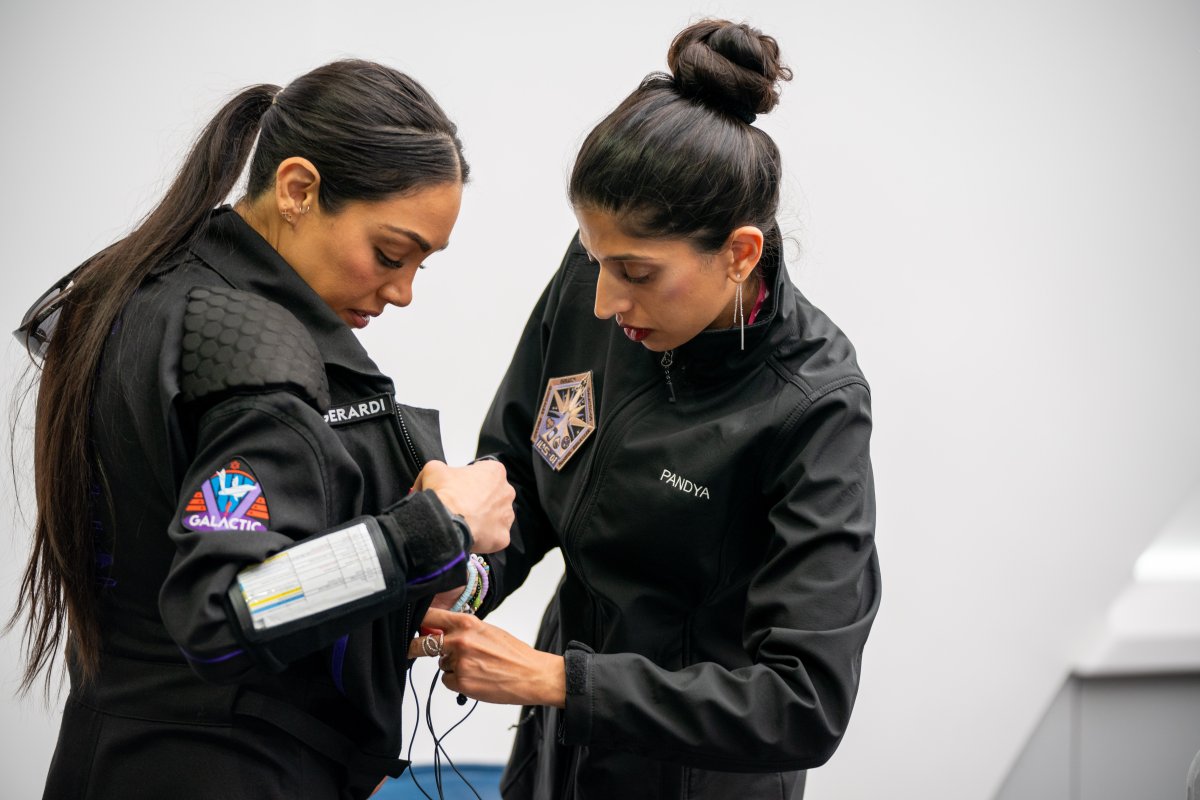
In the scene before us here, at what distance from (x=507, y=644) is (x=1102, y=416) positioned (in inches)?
65.0

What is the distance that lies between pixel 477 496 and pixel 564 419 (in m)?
0.38

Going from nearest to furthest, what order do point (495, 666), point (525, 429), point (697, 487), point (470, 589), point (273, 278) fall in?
point (273, 278) → point (495, 666) → point (697, 487) → point (470, 589) → point (525, 429)

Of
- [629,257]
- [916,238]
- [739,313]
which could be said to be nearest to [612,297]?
[629,257]

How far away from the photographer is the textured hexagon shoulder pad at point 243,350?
0.97 meters

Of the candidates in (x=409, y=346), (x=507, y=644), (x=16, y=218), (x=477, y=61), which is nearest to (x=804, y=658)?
(x=507, y=644)

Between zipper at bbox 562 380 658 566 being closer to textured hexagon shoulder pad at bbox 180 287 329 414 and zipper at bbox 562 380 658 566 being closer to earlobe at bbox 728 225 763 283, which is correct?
earlobe at bbox 728 225 763 283

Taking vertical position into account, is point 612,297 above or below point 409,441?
above

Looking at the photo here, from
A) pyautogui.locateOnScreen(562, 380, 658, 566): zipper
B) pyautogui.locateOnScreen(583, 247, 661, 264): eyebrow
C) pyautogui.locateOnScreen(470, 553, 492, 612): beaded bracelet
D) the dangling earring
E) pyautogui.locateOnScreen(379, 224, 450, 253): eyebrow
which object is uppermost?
pyautogui.locateOnScreen(379, 224, 450, 253): eyebrow

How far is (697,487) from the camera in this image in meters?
1.33

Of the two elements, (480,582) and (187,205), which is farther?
(480,582)

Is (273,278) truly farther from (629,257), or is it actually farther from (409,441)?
(629,257)

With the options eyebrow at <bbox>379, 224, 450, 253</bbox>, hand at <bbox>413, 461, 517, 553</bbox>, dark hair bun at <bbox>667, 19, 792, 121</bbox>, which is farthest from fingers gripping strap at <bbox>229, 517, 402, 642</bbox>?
dark hair bun at <bbox>667, 19, 792, 121</bbox>

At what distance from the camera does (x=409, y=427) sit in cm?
117

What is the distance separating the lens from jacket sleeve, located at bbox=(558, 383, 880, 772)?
120 centimetres
